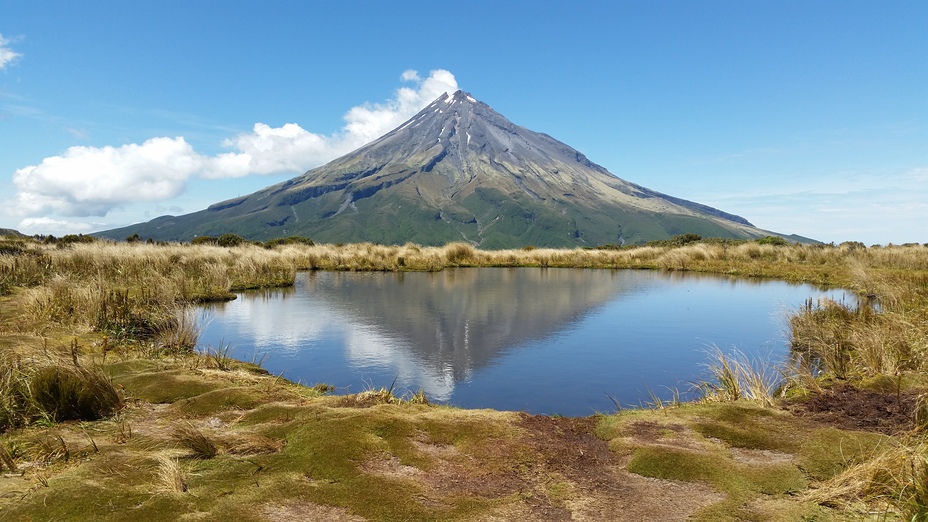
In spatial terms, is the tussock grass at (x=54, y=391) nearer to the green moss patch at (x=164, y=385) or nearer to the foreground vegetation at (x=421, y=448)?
the foreground vegetation at (x=421, y=448)

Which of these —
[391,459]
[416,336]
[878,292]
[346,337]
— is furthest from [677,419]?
[878,292]

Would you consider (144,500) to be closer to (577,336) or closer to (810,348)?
(577,336)

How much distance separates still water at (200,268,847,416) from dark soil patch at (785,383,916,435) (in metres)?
2.59

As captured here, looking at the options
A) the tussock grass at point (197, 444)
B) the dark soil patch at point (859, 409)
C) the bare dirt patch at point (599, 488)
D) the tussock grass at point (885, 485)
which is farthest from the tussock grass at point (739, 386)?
the tussock grass at point (197, 444)

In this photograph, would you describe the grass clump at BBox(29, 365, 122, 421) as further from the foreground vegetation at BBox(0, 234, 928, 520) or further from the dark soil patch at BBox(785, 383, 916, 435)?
the dark soil patch at BBox(785, 383, 916, 435)

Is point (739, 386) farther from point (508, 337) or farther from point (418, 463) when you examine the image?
point (508, 337)

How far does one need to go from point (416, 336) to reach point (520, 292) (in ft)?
38.4

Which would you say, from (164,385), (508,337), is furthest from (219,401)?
(508,337)

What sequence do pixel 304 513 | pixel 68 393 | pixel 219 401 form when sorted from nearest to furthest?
pixel 304 513 → pixel 68 393 → pixel 219 401

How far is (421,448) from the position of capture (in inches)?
263

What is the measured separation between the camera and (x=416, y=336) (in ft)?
50.4

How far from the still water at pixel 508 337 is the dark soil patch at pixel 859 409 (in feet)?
8.49

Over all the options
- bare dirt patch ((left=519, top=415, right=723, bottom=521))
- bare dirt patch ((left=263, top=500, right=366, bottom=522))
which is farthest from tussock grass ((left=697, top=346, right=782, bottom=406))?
bare dirt patch ((left=263, top=500, right=366, bottom=522))

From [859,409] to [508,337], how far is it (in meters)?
9.03
